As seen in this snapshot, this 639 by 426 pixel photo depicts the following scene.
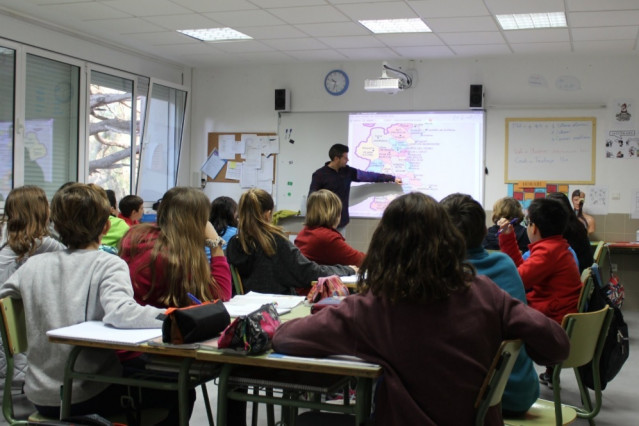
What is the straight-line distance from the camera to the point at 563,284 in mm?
3486

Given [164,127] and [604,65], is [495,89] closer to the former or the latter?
[604,65]

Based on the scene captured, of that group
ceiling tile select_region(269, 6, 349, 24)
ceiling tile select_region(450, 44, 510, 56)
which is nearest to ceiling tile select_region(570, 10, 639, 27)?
ceiling tile select_region(450, 44, 510, 56)

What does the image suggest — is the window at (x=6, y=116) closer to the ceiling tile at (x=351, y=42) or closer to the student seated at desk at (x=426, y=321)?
the ceiling tile at (x=351, y=42)

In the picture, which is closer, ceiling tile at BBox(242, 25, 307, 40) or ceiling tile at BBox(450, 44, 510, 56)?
ceiling tile at BBox(242, 25, 307, 40)

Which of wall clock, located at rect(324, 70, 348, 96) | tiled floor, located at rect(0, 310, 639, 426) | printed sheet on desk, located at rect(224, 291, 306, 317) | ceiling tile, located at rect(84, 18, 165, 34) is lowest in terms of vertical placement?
tiled floor, located at rect(0, 310, 639, 426)

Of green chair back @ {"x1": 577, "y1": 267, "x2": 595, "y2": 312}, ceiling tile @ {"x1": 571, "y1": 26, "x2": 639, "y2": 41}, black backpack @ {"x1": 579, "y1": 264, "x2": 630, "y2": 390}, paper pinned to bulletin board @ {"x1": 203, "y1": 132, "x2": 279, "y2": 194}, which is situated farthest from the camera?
paper pinned to bulletin board @ {"x1": 203, "y1": 132, "x2": 279, "y2": 194}

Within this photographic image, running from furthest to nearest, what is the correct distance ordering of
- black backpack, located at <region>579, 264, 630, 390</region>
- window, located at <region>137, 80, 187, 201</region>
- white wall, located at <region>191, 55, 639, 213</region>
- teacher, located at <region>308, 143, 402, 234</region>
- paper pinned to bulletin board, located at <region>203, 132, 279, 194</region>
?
paper pinned to bulletin board, located at <region>203, 132, 279, 194</region>, window, located at <region>137, 80, 187, 201</region>, teacher, located at <region>308, 143, 402, 234</region>, white wall, located at <region>191, 55, 639, 213</region>, black backpack, located at <region>579, 264, 630, 390</region>

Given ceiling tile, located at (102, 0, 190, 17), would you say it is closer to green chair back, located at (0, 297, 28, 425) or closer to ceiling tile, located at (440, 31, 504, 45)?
ceiling tile, located at (440, 31, 504, 45)

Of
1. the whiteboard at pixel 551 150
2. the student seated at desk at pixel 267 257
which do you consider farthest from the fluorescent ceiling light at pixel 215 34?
the student seated at desk at pixel 267 257

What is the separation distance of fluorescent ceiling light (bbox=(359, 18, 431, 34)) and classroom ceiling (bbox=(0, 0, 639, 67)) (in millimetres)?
91

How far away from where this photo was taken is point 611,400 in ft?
13.5

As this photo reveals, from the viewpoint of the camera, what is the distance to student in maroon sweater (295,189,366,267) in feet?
13.1

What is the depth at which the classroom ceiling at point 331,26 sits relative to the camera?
17.7 ft

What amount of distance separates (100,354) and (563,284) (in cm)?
232
